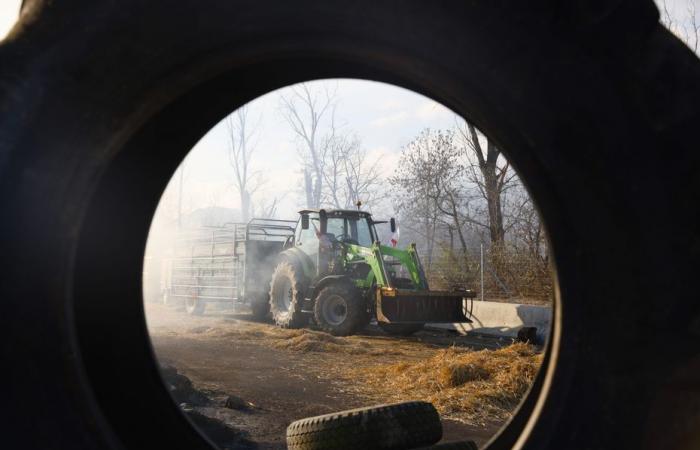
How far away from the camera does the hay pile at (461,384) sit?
5.09 metres

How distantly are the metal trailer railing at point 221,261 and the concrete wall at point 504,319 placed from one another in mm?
5760

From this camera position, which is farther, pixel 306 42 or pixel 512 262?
pixel 512 262

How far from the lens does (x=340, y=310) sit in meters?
12.3

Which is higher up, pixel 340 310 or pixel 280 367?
pixel 340 310

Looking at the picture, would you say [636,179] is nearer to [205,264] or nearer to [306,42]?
[306,42]

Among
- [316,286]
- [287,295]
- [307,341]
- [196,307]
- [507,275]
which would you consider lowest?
[307,341]

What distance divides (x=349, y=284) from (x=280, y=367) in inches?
176

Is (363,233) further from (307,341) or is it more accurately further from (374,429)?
(374,429)

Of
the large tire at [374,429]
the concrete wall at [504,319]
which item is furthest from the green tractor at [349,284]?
the large tire at [374,429]

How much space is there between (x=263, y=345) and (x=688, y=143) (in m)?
9.69

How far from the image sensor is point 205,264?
18.5m

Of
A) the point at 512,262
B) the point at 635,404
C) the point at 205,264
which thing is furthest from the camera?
the point at 205,264

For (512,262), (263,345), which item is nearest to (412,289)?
(263,345)

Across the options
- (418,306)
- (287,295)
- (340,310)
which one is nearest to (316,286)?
(340,310)
